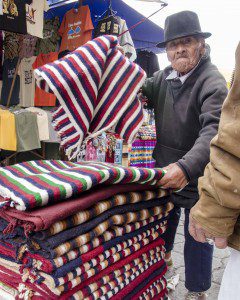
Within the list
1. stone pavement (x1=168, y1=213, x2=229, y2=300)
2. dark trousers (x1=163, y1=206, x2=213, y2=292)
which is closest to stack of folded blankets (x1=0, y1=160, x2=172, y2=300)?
dark trousers (x1=163, y1=206, x2=213, y2=292)

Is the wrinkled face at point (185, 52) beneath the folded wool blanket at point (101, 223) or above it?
above

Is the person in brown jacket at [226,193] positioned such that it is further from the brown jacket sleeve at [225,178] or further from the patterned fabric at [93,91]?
the patterned fabric at [93,91]

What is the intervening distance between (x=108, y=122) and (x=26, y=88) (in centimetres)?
334

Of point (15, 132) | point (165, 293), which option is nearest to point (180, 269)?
→ point (165, 293)

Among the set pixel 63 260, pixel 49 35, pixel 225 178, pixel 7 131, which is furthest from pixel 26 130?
pixel 225 178

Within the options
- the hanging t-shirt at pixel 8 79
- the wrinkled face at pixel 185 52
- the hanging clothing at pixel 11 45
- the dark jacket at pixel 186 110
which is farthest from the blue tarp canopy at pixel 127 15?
the wrinkled face at pixel 185 52

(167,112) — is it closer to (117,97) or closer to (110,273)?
(117,97)

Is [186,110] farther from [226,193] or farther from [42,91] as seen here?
[42,91]

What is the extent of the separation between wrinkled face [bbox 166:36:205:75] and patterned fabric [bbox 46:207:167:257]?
2.91 feet

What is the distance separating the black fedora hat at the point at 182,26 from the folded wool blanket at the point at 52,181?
35.8 inches

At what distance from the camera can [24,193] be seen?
0.87 metres

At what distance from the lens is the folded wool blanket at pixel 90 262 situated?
89cm

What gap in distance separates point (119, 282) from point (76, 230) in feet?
1.04

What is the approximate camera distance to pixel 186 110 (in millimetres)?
1788
